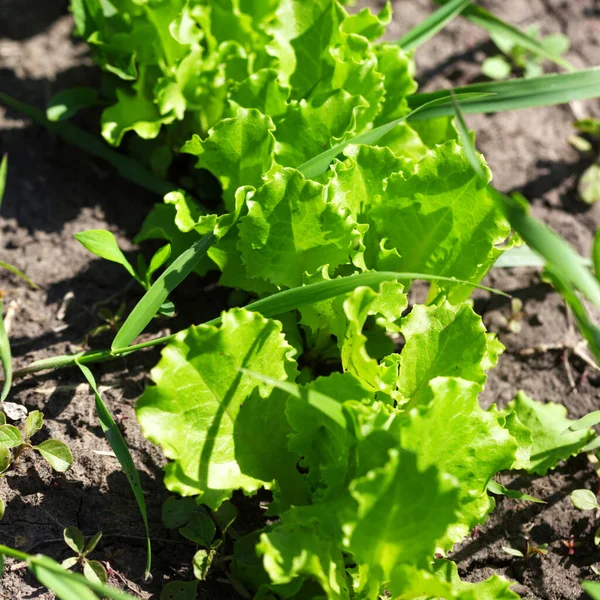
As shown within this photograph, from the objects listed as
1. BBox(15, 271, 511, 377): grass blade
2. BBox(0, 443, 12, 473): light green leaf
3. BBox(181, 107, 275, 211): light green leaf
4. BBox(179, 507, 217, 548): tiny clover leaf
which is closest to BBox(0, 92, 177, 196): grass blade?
BBox(181, 107, 275, 211): light green leaf

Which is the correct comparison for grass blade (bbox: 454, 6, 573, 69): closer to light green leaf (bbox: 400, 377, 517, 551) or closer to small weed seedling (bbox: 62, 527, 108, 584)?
light green leaf (bbox: 400, 377, 517, 551)

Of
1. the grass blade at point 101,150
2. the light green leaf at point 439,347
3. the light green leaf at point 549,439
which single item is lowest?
the light green leaf at point 549,439

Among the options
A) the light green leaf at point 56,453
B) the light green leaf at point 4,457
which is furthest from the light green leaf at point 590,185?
the light green leaf at point 4,457

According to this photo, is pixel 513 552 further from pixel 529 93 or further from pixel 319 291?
pixel 529 93

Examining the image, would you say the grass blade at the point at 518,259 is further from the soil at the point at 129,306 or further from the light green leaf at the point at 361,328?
the light green leaf at the point at 361,328

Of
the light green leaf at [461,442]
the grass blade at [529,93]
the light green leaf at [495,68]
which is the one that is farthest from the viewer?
the light green leaf at [495,68]

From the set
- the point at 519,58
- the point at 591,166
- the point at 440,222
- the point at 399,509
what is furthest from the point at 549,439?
the point at 519,58

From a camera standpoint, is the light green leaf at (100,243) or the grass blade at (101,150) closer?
the light green leaf at (100,243)
